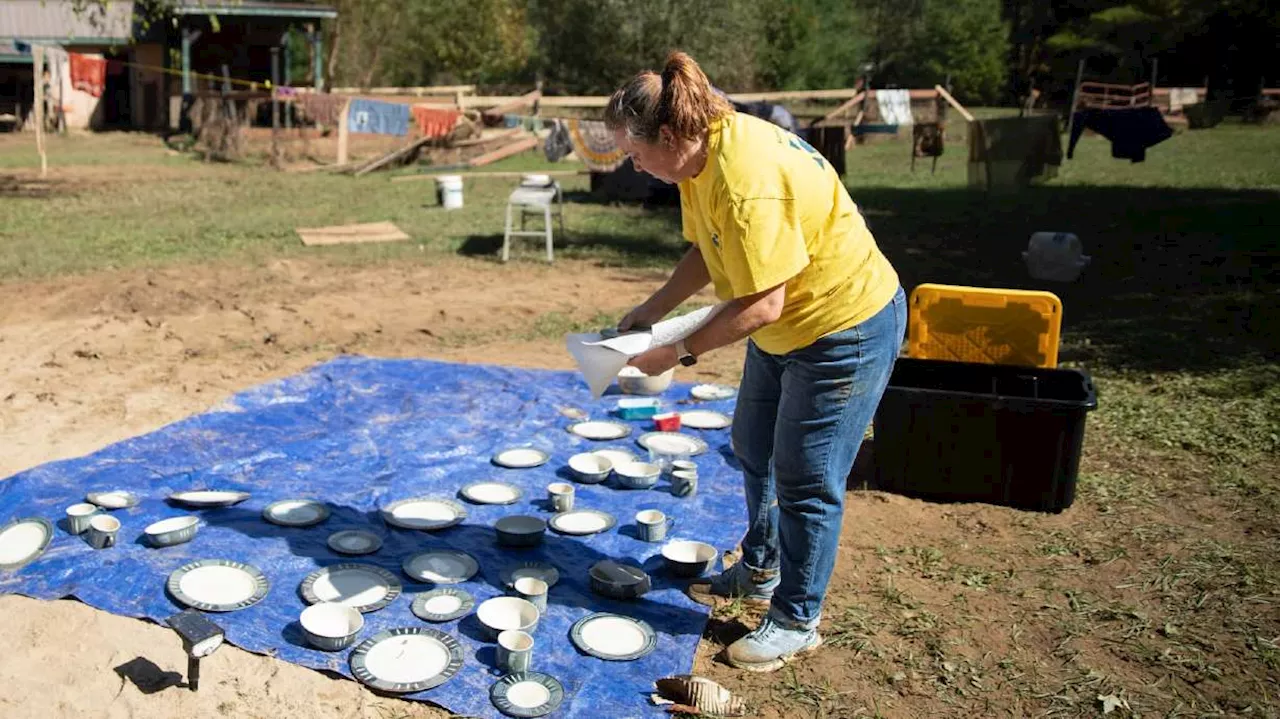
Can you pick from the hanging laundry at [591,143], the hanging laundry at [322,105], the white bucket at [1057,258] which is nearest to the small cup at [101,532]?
the white bucket at [1057,258]

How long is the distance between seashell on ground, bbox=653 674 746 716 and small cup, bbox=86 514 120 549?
2022 millimetres

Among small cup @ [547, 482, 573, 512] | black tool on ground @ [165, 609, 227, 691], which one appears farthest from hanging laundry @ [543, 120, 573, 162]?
black tool on ground @ [165, 609, 227, 691]

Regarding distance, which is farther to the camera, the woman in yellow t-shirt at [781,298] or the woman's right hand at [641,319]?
the woman's right hand at [641,319]

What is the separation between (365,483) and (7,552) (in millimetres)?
1292

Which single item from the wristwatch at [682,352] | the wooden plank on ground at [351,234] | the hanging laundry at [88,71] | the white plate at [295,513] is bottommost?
the white plate at [295,513]

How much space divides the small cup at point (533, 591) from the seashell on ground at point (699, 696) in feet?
1.81

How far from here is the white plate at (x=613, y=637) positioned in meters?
3.02

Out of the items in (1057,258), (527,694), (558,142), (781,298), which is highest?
(558,142)

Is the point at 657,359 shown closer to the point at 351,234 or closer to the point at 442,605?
the point at 442,605

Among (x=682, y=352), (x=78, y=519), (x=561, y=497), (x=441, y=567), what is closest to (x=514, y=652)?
(x=441, y=567)

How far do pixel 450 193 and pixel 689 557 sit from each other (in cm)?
969

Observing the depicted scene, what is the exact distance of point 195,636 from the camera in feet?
8.55

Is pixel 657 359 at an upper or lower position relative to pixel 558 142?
lower

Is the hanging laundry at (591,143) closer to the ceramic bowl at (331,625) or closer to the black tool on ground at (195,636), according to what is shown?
the ceramic bowl at (331,625)
